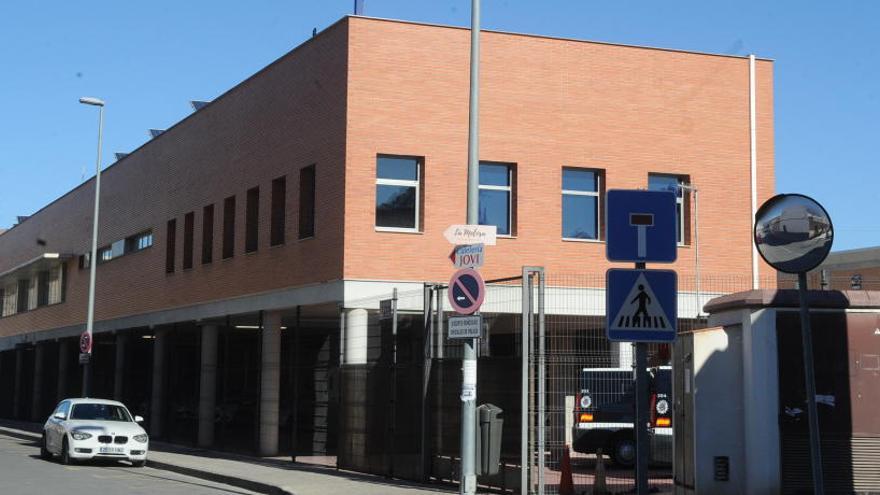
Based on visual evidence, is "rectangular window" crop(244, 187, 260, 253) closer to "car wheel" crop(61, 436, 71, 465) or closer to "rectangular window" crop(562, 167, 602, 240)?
"car wheel" crop(61, 436, 71, 465)

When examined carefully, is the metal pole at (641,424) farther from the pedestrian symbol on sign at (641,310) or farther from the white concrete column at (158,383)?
the white concrete column at (158,383)

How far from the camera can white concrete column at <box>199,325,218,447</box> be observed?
31938mm

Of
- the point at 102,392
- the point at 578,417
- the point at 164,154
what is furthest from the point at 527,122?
the point at 102,392

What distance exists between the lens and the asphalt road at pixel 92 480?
18078 mm

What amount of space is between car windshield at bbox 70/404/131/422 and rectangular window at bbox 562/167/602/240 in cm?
1071

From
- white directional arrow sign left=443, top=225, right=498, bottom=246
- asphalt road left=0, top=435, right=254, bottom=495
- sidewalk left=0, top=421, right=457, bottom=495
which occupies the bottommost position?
asphalt road left=0, top=435, right=254, bottom=495

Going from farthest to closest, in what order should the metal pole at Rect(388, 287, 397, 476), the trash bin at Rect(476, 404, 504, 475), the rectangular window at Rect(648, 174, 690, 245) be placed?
the rectangular window at Rect(648, 174, 690, 245) < the metal pole at Rect(388, 287, 397, 476) < the trash bin at Rect(476, 404, 504, 475)

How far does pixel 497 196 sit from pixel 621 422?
6.15 m

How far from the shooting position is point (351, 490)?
57.9 ft

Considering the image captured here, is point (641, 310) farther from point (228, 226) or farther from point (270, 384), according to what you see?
point (228, 226)

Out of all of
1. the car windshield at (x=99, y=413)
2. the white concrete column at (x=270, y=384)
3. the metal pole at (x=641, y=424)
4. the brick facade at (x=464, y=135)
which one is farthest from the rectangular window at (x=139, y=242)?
the metal pole at (x=641, y=424)

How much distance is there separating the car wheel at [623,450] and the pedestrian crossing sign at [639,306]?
45.1 ft

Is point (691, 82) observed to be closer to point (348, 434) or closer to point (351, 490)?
point (348, 434)

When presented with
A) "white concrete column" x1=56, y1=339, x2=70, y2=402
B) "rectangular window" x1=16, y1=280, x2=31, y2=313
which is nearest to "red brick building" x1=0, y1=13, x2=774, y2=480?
"white concrete column" x1=56, y1=339, x2=70, y2=402
